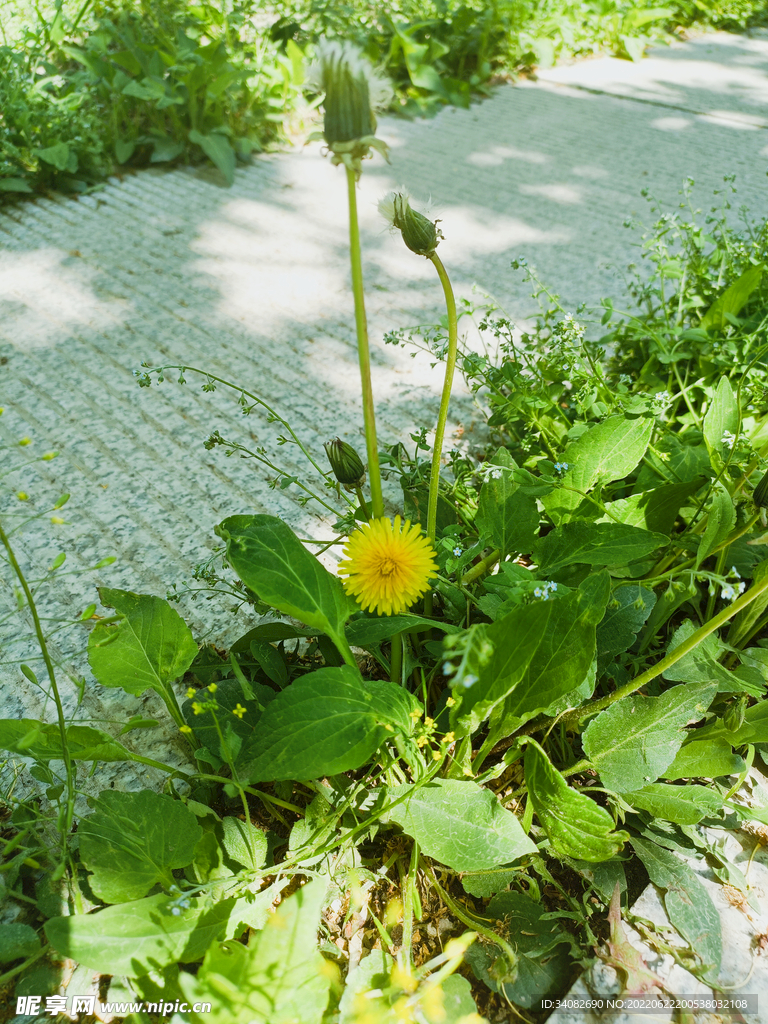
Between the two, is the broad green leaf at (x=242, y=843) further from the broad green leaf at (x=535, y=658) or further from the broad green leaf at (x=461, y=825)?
the broad green leaf at (x=535, y=658)

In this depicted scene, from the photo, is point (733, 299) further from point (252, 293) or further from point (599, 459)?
point (252, 293)

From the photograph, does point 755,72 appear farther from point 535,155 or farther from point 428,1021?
point 428,1021

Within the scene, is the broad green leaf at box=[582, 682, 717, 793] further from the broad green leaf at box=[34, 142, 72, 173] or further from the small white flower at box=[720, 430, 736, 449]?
the broad green leaf at box=[34, 142, 72, 173]

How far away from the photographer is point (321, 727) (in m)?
0.93

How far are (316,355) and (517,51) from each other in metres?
3.31

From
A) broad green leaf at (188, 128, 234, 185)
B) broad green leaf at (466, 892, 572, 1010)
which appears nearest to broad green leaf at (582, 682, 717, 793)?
broad green leaf at (466, 892, 572, 1010)

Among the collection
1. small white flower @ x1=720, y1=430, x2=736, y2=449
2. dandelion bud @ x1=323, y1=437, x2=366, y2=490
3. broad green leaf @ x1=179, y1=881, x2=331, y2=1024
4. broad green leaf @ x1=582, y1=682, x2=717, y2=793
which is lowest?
broad green leaf @ x1=179, y1=881, x2=331, y2=1024

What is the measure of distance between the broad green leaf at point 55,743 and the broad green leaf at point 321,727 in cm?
19

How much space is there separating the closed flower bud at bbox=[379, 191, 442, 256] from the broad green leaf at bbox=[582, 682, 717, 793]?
2.37 ft

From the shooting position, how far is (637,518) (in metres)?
1.37

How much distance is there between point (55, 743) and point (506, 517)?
796 mm

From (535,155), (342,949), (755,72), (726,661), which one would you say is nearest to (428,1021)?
(342,949)

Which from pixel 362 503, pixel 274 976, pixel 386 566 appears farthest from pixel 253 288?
pixel 274 976

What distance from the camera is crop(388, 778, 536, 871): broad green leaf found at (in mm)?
941
